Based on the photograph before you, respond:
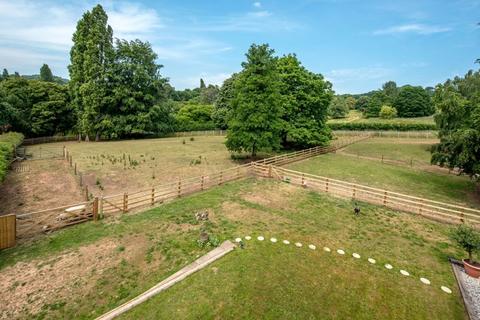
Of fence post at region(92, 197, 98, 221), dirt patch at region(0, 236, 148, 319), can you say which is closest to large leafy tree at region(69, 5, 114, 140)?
fence post at region(92, 197, 98, 221)

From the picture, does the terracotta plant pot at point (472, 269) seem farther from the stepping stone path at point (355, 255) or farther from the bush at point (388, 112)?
the bush at point (388, 112)

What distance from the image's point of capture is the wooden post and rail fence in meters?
10.3

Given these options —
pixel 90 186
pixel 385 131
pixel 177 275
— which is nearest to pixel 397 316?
pixel 177 275

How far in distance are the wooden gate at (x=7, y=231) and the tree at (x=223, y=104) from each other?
35.4 m

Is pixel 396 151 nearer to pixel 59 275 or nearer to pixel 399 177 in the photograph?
pixel 399 177

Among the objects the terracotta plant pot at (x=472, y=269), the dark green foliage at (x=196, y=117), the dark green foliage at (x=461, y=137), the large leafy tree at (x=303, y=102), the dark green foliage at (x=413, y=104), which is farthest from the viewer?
the dark green foliage at (x=413, y=104)

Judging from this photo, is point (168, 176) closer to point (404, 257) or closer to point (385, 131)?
point (404, 257)

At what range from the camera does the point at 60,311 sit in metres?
6.62

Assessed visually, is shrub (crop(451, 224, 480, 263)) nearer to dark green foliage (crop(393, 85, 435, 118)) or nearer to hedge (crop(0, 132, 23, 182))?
hedge (crop(0, 132, 23, 182))

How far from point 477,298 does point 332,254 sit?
3.84 metres

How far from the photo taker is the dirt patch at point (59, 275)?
6871 mm

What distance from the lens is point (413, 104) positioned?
62906 millimetres

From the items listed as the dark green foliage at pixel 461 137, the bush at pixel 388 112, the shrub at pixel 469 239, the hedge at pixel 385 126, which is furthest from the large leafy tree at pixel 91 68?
the bush at pixel 388 112

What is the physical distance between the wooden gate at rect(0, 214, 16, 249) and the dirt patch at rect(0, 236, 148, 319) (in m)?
1.57
